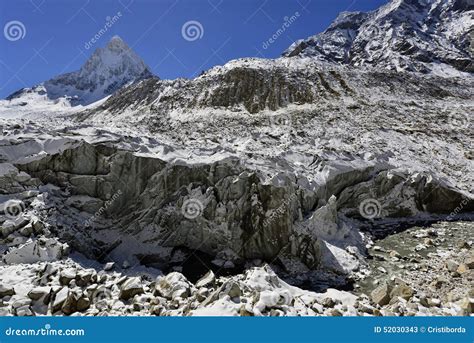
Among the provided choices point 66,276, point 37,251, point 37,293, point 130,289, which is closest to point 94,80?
point 37,251

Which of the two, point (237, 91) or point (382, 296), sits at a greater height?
point (237, 91)

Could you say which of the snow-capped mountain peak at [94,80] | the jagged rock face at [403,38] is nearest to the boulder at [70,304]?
the jagged rock face at [403,38]

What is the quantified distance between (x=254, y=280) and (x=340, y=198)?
933 cm

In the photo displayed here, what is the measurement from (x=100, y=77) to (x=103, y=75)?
1035mm

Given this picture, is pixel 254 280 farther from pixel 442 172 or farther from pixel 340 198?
pixel 442 172

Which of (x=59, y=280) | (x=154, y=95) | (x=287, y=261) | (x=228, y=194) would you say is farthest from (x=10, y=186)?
(x=154, y=95)

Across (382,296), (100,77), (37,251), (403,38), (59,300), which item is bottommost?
(382,296)

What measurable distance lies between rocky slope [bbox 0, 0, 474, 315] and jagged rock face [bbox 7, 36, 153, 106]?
246ft

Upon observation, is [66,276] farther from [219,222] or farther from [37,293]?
[219,222]

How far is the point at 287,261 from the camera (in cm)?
1146

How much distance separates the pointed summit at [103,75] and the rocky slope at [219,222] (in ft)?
252

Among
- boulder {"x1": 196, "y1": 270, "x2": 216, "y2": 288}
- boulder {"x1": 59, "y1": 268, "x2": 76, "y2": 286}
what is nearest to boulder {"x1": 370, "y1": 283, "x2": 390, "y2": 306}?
boulder {"x1": 196, "y1": 270, "x2": 216, "y2": 288}

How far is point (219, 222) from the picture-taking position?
1192 cm

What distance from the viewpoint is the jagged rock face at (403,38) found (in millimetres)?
59406
